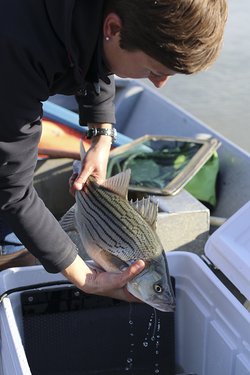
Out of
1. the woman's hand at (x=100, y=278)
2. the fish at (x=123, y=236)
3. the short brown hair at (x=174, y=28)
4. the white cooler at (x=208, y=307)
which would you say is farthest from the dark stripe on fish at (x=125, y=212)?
the short brown hair at (x=174, y=28)

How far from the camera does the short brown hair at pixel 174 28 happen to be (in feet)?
4.64

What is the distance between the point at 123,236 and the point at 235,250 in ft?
1.26

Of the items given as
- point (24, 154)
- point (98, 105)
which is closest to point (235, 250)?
point (98, 105)

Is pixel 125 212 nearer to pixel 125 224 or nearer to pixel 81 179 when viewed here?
pixel 125 224

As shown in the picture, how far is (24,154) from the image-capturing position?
1.63m

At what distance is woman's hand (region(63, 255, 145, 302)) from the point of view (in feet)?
6.05

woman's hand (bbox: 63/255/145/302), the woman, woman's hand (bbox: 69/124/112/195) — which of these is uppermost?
the woman

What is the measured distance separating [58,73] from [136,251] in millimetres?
642

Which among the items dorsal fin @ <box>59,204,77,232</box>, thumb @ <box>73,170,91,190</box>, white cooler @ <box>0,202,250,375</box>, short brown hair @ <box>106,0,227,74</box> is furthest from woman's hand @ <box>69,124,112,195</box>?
short brown hair @ <box>106,0,227,74</box>

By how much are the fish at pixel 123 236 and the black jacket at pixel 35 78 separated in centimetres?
23

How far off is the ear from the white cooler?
88 cm

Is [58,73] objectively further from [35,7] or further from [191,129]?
[191,129]

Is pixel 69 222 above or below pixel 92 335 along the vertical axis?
above

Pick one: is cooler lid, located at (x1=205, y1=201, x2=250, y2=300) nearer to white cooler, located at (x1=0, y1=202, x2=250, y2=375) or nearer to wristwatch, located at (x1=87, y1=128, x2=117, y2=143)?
white cooler, located at (x1=0, y1=202, x2=250, y2=375)
